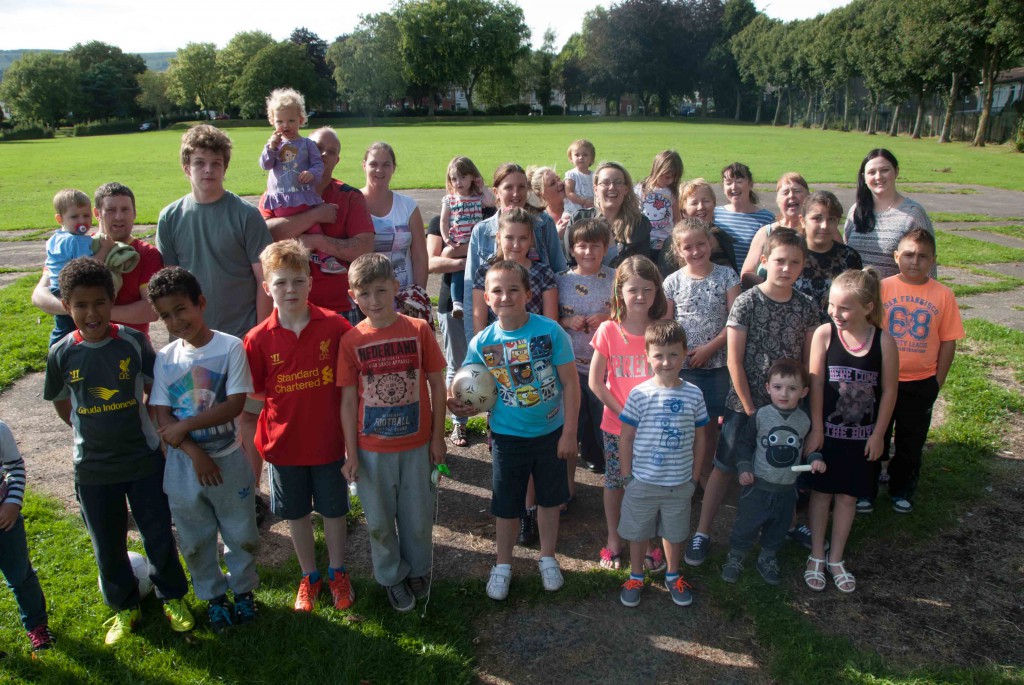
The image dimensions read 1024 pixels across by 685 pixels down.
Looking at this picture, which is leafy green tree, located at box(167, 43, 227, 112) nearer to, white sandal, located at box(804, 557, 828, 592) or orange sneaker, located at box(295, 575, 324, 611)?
orange sneaker, located at box(295, 575, 324, 611)

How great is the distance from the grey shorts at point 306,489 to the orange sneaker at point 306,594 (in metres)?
0.39

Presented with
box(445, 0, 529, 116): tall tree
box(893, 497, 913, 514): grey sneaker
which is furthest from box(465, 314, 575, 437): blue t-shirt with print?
box(445, 0, 529, 116): tall tree

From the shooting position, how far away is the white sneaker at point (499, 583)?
3.80 meters

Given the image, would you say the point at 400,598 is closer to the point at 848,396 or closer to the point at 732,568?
the point at 732,568

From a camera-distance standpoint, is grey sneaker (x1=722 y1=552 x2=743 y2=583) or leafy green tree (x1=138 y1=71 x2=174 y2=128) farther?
leafy green tree (x1=138 y1=71 x2=174 y2=128)

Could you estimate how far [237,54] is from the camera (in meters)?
97.7

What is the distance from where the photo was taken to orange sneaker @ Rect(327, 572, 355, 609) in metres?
3.73

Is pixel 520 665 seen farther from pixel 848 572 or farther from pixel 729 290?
pixel 729 290

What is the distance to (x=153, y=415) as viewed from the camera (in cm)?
346

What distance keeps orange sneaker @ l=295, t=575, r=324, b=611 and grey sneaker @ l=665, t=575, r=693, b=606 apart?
6.40 ft

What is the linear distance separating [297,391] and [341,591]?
113 cm

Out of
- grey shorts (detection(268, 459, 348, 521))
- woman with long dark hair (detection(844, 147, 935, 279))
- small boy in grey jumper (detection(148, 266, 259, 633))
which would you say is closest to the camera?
small boy in grey jumper (detection(148, 266, 259, 633))

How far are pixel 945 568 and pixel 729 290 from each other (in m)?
2.06

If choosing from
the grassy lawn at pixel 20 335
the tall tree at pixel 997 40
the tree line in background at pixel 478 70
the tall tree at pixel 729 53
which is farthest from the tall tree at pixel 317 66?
the grassy lawn at pixel 20 335
